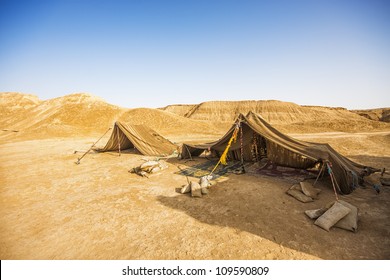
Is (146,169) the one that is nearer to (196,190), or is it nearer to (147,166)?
(147,166)

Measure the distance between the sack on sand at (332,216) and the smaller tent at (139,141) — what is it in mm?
10150

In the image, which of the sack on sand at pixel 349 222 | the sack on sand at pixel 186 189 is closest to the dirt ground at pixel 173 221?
the sack on sand at pixel 349 222

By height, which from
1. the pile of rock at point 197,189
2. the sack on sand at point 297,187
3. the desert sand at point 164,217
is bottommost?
the desert sand at point 164,217

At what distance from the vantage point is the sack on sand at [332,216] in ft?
15.2

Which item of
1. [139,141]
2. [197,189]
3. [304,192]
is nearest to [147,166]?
[197,189]

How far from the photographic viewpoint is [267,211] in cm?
556

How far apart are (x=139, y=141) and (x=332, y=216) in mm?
11952

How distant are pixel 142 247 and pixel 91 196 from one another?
3802 millimetres

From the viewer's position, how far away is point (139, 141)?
550 inches

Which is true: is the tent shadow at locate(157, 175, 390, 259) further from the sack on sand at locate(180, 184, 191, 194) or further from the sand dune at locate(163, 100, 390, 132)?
the sand dune at locate(163, 100, 390, 132)

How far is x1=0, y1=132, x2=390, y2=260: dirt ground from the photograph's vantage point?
161 inches

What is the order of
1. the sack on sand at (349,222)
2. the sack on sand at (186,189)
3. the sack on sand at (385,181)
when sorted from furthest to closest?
the sack on sand at (385,181), the sack on sand at (186,189), the sack on sand at (349,222)

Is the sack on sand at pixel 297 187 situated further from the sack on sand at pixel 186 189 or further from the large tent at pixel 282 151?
the sack on sand at pixel 186 189
